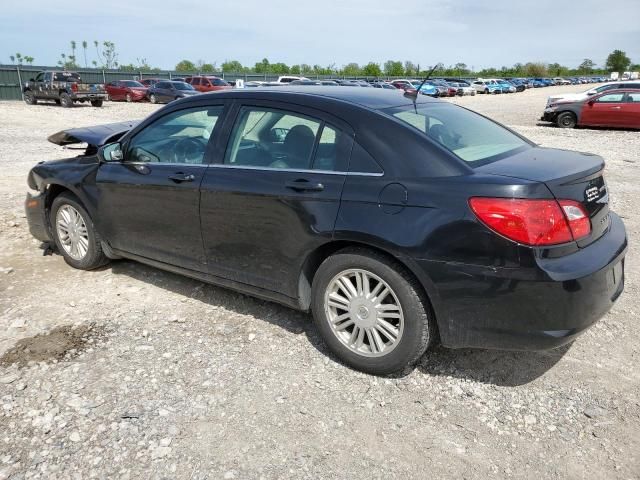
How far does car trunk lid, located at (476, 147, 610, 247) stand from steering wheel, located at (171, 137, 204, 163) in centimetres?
205

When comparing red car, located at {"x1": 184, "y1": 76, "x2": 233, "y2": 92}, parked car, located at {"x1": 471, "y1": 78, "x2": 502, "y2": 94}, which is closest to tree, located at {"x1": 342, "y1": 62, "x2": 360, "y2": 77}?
parked car, located at {"x1": 471, "y1": 78, "x2": 502, "y2": 94}

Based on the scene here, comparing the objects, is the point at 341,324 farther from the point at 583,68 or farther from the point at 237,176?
the point at 583,68

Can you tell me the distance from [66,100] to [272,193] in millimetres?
29064

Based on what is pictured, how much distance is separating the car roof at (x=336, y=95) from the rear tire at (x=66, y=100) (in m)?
28.0

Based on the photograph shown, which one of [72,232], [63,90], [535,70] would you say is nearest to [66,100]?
[63,90]

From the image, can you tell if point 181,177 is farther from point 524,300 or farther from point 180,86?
point 180,86

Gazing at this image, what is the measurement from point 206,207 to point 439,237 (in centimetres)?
174

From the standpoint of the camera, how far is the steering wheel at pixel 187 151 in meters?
3.92

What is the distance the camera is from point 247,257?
3672 mm

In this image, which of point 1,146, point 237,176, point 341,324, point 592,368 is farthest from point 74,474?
point 1,146

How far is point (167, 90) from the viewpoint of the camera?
31.6 metres

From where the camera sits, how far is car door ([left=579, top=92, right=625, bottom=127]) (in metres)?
19.1

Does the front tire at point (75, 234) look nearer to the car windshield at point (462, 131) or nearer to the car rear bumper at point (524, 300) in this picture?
the car windshield at point (462, 131)

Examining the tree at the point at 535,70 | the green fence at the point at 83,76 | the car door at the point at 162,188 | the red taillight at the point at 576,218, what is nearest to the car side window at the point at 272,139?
the car door at the point at 162,188
